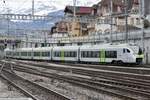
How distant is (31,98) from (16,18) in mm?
56673

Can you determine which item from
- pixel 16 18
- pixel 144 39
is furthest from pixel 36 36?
pixel 144 39

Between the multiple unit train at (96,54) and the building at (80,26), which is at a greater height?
the building at (80,26)

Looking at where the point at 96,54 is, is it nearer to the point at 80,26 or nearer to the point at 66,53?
the point at 66,53

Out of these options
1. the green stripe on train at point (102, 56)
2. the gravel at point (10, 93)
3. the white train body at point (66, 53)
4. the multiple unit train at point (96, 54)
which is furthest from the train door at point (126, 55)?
the gravel at point (10, 93)

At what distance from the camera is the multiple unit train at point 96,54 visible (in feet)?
169

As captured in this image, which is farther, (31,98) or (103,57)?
(103,57)

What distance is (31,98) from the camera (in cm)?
1845

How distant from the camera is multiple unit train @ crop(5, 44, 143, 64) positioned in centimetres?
5150

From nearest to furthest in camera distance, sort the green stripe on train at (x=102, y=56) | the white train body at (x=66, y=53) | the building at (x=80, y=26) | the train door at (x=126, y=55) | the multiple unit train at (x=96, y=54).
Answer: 1. the train door at (x=126, y=55)
2. the multiple unit train at (x=96, y=54)
3. the green stripe on train at (x=102, y=56)
4. the white train body at (x=66, y=53)
5. the building at (x=80, y=26)

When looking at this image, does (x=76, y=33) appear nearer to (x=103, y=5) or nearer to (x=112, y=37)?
(x=103, y=5)

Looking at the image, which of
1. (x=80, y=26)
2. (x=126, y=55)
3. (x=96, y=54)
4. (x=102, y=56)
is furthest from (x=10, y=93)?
(x=80, y=26)

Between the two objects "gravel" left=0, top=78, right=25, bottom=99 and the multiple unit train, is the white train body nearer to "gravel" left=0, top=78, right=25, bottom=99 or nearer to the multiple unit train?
the multiple unit train

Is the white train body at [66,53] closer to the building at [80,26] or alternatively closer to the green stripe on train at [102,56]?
the green stripe on train at [102,56]

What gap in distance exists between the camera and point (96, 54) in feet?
189
